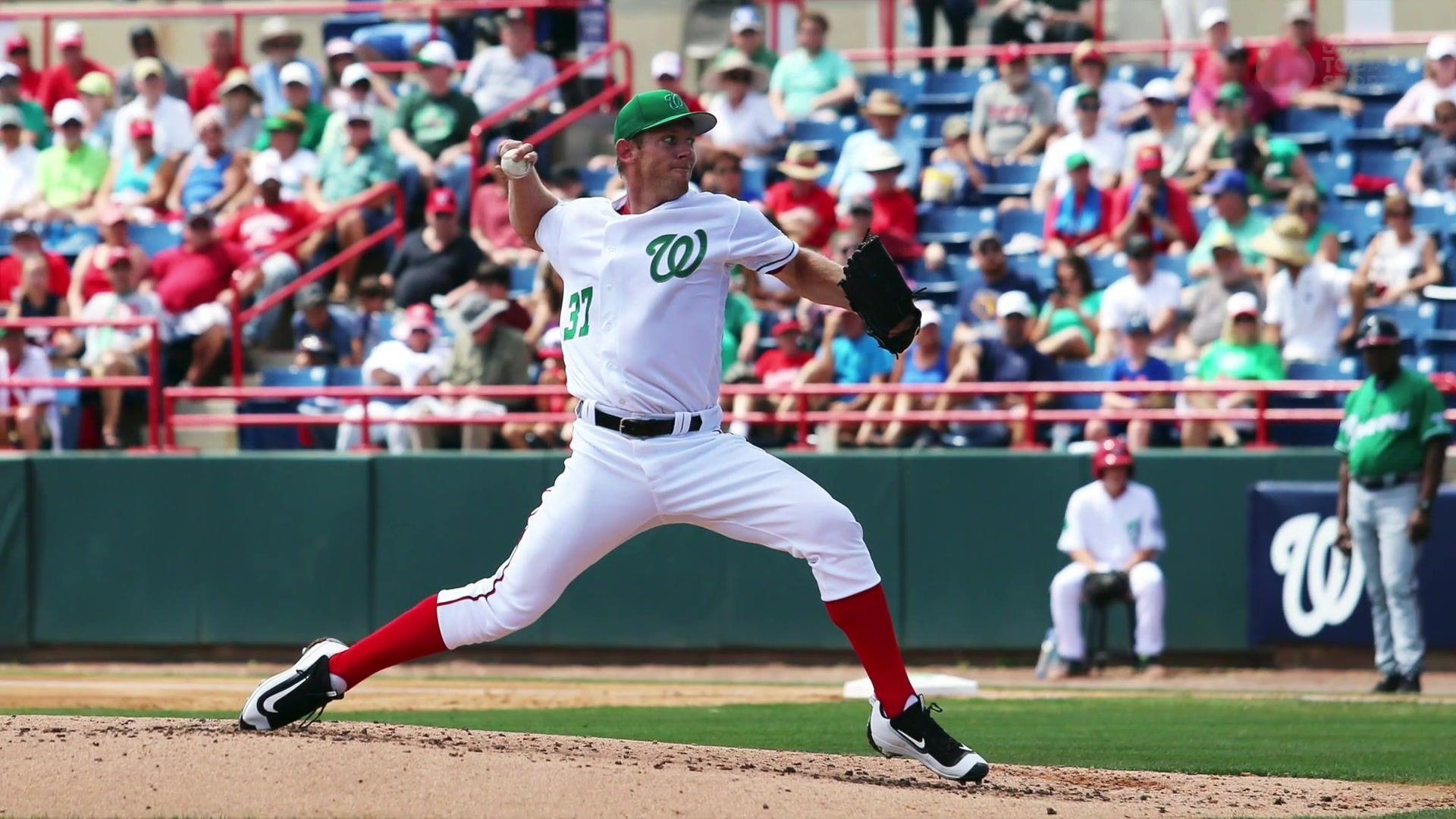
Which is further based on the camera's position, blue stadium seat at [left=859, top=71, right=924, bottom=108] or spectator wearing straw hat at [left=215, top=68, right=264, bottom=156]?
spectator wearing straw hat at [left=215, top=68, right=264, bottom=156]

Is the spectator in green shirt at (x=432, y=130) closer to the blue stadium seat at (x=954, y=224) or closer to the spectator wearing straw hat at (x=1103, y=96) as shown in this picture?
the blue stadium seat at (x=954, y=224)

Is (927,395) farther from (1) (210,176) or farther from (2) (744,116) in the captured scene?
(1) (210,176)

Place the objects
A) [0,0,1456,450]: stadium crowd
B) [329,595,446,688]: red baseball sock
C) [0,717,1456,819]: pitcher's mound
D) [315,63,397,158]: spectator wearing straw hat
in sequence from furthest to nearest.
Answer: [315,63,397,158]: spectator wearing straw hat → [0,0,1456,450]: stadium crowd → [329,595,446,688]: red baseball sock → [0,717,1456,819]: pitcher's mound

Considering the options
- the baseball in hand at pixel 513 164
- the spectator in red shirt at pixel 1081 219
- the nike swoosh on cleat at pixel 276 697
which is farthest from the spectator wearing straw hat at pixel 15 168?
the baseball in hand at pixel 513 164

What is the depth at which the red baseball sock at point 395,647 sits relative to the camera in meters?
6.20

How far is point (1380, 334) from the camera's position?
10930 millimetres

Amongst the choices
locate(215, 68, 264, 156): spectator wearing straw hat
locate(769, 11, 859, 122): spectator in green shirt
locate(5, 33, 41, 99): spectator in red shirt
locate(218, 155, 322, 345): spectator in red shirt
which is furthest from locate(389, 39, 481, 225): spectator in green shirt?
locate(5, 33, 41, 99): spectator in red shirt

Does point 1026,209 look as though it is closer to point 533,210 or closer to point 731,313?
point 731,313

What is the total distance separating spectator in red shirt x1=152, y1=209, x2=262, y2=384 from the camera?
48.9 ft

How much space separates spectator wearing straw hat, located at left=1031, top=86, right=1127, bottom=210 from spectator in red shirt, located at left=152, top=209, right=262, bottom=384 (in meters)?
5.89

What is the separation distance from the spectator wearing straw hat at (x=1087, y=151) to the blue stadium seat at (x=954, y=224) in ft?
1.23

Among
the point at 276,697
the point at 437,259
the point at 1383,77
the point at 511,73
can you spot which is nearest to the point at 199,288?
the point at 437,259

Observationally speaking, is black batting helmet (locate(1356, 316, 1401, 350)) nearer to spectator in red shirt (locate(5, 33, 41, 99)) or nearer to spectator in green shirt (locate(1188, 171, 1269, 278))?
spectator in green shirt (locate(1188, 171, 1269, 278))

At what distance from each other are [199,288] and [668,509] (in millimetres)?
10052
